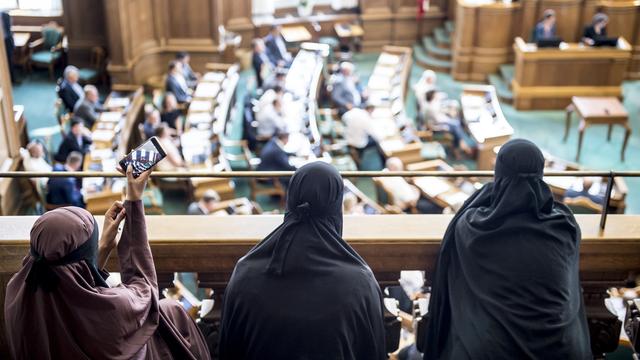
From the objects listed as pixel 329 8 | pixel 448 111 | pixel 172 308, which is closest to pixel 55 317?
pixel 172 308

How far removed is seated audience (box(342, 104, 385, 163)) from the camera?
1235 cm

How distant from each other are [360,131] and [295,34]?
635cm

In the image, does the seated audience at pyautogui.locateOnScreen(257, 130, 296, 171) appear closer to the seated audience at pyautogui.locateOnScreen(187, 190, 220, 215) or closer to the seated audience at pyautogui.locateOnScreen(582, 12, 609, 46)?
the seated audience at pyautogui.locateOnScreen(187, 190, 220, 215)

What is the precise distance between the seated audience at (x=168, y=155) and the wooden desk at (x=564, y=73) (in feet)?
24.0

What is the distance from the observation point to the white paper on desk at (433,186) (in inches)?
404

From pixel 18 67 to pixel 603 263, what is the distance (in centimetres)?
1480

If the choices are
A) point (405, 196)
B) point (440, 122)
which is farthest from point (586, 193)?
point (440, 122)

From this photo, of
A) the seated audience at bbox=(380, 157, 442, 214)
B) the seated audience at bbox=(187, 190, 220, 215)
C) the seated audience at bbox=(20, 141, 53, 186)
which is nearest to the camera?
the seated audience at bbox=(187, 190, 220, 215)

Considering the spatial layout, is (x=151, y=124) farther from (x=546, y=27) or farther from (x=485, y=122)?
(x=546, y=27)

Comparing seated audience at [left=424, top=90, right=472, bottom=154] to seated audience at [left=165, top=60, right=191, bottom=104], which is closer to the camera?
seated audience at [left=424, top=90, right=472, bottom=154]

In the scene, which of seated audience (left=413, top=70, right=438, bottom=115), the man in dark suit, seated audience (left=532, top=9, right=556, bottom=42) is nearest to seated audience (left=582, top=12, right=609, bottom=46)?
seated audience (left=532, top=9, right=556, bottom=42)

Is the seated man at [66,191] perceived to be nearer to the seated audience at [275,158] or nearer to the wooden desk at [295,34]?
the seated audience at [275,158]

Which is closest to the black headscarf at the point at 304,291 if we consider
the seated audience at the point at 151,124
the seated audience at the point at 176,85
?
the seated audience at the point at 151,124

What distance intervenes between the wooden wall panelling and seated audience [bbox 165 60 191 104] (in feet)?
8.60
